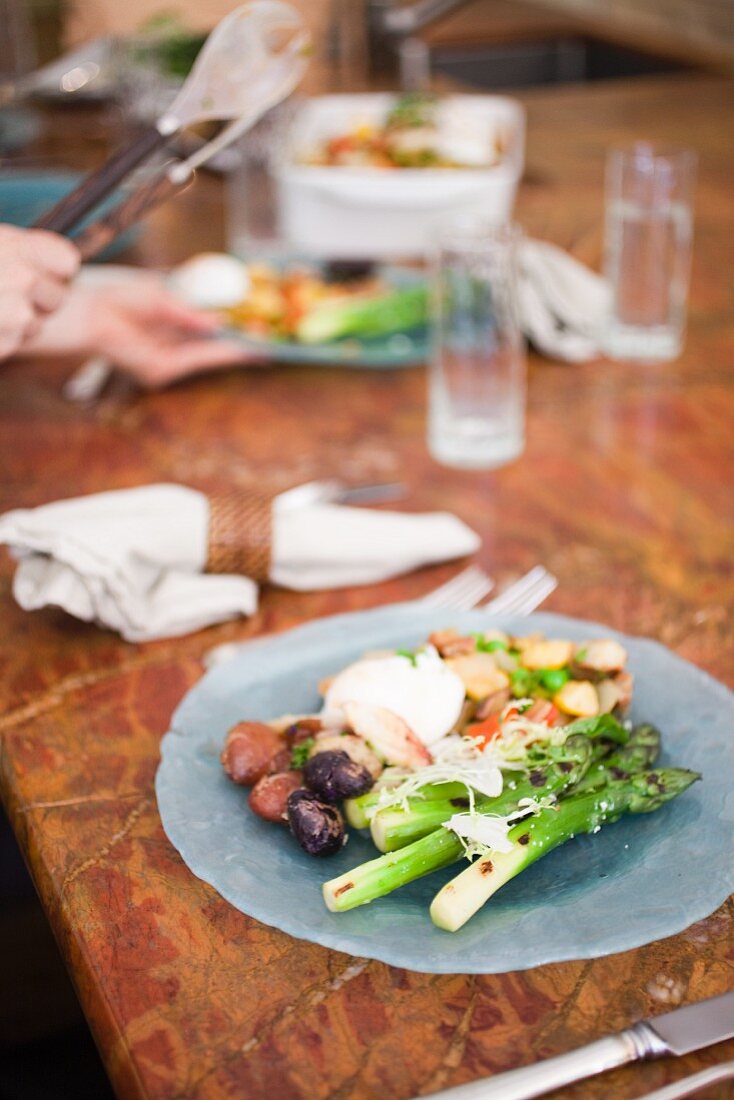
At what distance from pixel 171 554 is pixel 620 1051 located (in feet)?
2.35

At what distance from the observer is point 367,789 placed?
0.91 m

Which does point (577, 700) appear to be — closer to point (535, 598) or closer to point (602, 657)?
point (602, 657)

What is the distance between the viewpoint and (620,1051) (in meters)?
0.72

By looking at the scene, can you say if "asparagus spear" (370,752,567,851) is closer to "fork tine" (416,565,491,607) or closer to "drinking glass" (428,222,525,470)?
"fork tine" (416,565,491,607)

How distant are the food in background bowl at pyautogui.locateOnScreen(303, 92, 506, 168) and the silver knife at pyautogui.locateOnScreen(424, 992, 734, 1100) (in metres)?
1.75

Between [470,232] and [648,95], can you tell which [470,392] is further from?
[648,95]

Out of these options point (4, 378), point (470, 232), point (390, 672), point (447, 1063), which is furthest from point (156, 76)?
point (447, 1063)

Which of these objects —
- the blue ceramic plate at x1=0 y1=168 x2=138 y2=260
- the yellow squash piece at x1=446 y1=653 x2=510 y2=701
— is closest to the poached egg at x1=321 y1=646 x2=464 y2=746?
the yellow squash piece at x1=446 y1=653 x2=510 y2=701

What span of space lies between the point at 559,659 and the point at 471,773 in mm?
180

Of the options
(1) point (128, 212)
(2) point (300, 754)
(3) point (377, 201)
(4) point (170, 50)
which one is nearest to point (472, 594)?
(2) point (300, 754)

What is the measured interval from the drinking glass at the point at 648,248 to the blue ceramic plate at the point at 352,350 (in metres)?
0.32

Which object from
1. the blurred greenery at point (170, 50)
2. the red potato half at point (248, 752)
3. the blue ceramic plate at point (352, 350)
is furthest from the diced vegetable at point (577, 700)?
the blurred greenery at point (170, 50)

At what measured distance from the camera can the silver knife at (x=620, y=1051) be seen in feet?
2.26

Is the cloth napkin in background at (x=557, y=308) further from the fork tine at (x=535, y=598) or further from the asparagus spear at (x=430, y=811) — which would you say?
the asparagus spear at (x=430, y=811)
